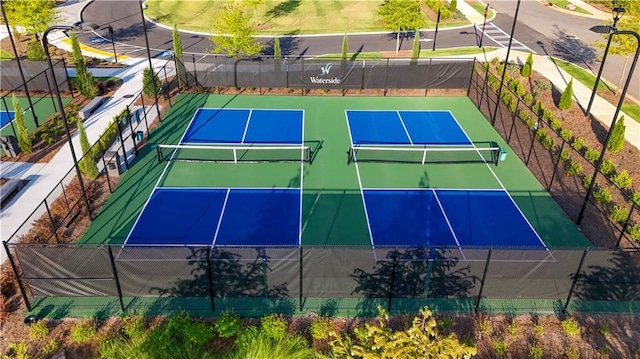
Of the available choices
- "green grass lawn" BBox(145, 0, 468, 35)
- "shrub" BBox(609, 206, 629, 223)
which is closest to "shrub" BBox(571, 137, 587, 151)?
"shrub" BBox(609, 206, 629, 223)

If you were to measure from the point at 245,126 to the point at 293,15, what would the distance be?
29.0m

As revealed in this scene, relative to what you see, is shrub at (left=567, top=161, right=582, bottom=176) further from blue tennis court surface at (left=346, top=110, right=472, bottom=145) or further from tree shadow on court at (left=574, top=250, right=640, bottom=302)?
tree shadow on court at (left=574, top=250, right=640, bottom=302)

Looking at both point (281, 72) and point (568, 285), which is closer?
point (568, 285)

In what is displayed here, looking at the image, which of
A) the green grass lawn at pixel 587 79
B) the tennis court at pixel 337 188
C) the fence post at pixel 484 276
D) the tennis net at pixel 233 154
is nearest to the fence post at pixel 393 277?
the tennis court at pixel 337 188

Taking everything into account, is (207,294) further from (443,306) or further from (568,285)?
(568,285)

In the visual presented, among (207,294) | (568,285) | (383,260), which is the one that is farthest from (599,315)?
(207,294)

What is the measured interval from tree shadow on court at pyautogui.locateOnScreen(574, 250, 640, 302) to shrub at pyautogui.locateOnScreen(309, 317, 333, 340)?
7118mm

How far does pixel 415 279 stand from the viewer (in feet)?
40.7

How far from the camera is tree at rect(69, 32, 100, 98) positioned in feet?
84.0

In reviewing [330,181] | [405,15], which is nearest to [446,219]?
[330,181]

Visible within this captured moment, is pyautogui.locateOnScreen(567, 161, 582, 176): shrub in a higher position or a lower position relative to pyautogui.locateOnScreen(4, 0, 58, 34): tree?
lower

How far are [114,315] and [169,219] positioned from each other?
14.7 ft

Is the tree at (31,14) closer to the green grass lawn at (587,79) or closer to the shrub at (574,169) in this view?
the shrub at (574,169)

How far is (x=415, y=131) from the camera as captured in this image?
76.4 ft
